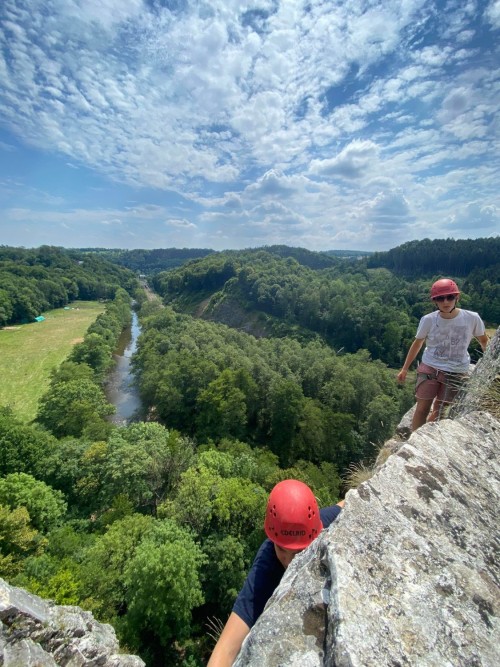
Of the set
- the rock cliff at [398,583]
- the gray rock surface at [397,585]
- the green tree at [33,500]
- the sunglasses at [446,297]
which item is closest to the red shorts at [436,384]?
the sunglasses at [446,297]

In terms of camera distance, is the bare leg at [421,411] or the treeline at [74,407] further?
the treeline at [74,407]

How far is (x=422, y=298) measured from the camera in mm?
87125

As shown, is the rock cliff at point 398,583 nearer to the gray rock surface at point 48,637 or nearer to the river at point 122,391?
the gray rock surface at point 48,637

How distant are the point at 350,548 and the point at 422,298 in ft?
317

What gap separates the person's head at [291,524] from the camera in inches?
144

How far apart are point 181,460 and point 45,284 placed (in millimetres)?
118739

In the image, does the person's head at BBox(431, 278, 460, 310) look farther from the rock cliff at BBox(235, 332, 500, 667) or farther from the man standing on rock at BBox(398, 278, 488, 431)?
the rock cliff at BBox(235, 332, 500, 667)

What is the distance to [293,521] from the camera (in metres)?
3.72

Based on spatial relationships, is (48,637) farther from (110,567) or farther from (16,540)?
(16,540)

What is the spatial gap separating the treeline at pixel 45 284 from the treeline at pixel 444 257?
131333 millimetres

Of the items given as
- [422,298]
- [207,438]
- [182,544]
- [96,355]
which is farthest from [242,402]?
[422,298]

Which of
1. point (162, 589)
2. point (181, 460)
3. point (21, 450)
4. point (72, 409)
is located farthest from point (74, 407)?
point (162, 589)

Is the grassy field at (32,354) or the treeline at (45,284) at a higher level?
the treeline at (45,284)

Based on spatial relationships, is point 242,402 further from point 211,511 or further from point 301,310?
point 301,310
